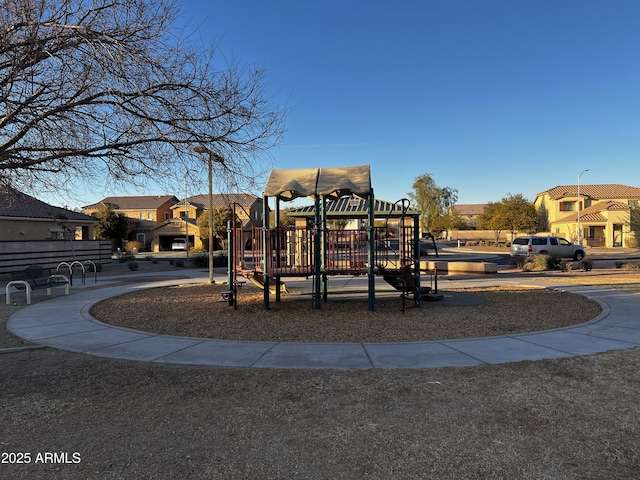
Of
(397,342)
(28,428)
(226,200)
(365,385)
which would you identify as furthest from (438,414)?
(226,200)

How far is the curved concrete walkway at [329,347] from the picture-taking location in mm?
5926

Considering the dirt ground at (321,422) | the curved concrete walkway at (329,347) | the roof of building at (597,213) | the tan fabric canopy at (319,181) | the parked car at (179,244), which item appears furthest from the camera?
the parked car at (179,244)

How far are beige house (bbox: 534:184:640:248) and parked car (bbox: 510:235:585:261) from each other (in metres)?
14.9

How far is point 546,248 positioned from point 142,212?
5578 cm

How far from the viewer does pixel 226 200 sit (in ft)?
28.8

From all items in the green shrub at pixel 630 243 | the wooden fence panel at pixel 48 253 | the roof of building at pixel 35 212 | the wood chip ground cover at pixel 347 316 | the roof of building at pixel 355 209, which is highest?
the roof of building at pixel 35 212

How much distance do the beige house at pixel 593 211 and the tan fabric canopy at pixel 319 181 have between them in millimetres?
39196

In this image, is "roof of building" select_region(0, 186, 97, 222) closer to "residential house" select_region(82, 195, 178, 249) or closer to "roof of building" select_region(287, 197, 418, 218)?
"roof of building" select_region(287, 197, 418, 218)

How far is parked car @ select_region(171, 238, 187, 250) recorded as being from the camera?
51969mm

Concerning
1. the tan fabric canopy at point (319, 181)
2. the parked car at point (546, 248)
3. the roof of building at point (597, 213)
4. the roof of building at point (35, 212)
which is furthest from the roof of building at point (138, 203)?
the tan fabric canopy at point (319, 181)

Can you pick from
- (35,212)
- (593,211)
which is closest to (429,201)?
(593,211)

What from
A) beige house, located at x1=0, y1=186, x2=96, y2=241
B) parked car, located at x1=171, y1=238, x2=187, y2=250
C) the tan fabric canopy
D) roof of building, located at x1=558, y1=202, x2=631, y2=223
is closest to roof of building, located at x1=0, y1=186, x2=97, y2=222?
beige house, located at x1=0, y1=186, x2=96, y2=241

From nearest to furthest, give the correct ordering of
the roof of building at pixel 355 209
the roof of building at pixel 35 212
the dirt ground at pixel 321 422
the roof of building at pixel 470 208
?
1. the dirt ground at pixel 321 422
2. the roof of building at pixel 355 209
3. the roof of building at pixel 35 212
4. the roof of building at pixel 470 208

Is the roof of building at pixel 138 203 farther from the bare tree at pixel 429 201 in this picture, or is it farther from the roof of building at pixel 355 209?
the roof of building at pixel 355 209
